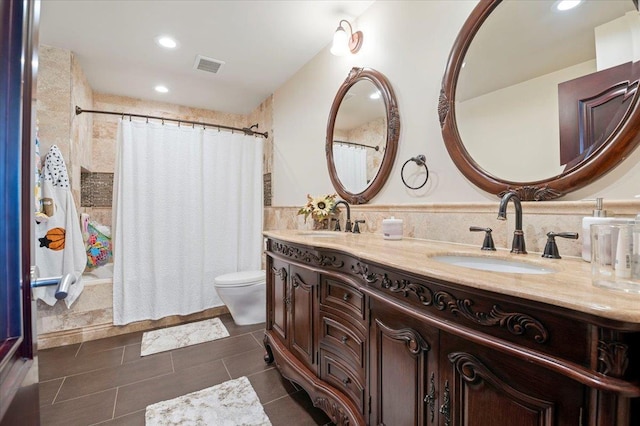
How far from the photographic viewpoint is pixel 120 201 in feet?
8.21

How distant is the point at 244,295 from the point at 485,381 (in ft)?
7.25

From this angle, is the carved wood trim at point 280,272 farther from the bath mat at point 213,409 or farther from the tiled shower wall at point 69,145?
the tiled shower wall at point 69,145

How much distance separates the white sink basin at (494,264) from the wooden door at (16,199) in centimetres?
115

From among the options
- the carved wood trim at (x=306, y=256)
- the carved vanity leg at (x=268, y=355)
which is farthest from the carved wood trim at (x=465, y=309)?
the carved vanity leg at (x=268, y=355)

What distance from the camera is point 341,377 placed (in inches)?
49.7

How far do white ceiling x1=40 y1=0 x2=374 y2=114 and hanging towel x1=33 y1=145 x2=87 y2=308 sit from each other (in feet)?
3.12

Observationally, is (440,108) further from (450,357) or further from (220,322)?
(220,322)

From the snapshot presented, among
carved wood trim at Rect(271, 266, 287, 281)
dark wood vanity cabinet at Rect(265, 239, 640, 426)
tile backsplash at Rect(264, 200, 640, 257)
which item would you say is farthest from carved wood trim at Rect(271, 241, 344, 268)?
tile backsplash at Rect(264, 200, 640, 257)

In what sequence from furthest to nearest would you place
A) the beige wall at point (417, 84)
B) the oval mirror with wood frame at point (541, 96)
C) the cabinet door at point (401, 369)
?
the beige wall at point (417, 84), the oval mirror with wood frame at point (541, 96), the cabinet door at point (401, 369)

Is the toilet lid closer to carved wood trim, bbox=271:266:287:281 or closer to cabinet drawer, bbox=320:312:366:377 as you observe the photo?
carved wood trim, bbox=271:266:287:281

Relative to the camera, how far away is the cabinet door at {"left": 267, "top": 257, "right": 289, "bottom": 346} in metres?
1.69

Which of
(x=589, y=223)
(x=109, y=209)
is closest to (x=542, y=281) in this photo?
(x=589, y=223)

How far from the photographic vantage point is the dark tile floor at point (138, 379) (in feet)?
4.84

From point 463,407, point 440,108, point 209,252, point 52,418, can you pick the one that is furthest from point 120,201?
point 463,407
